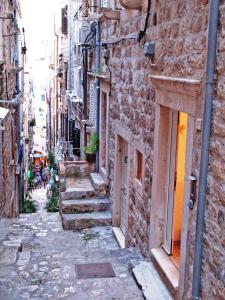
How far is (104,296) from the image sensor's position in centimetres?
587

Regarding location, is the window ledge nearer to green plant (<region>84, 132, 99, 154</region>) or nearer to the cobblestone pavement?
the cobblestone pavement

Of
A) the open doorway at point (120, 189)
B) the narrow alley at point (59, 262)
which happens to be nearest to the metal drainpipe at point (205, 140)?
the narrow alley at point (59, 262)

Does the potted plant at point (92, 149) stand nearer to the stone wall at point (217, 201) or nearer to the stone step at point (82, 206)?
the stone step at point (82, 206)

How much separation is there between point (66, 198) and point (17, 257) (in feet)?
10.6

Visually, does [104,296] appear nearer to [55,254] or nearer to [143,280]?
[143,280]

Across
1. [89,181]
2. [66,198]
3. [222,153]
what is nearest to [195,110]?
[222,153]

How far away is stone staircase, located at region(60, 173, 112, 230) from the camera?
A: 9.80 meters

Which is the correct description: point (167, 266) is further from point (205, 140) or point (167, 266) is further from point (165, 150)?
point (205, 140)

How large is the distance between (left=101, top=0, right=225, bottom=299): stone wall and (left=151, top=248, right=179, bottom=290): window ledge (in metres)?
0.51

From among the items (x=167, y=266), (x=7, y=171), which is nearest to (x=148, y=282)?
(x=167, y=266)

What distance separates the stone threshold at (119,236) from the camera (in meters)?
8.62

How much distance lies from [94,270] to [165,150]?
7.40 ft

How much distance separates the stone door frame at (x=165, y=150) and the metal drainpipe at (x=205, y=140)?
1.17ft

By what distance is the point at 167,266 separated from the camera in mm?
5746
